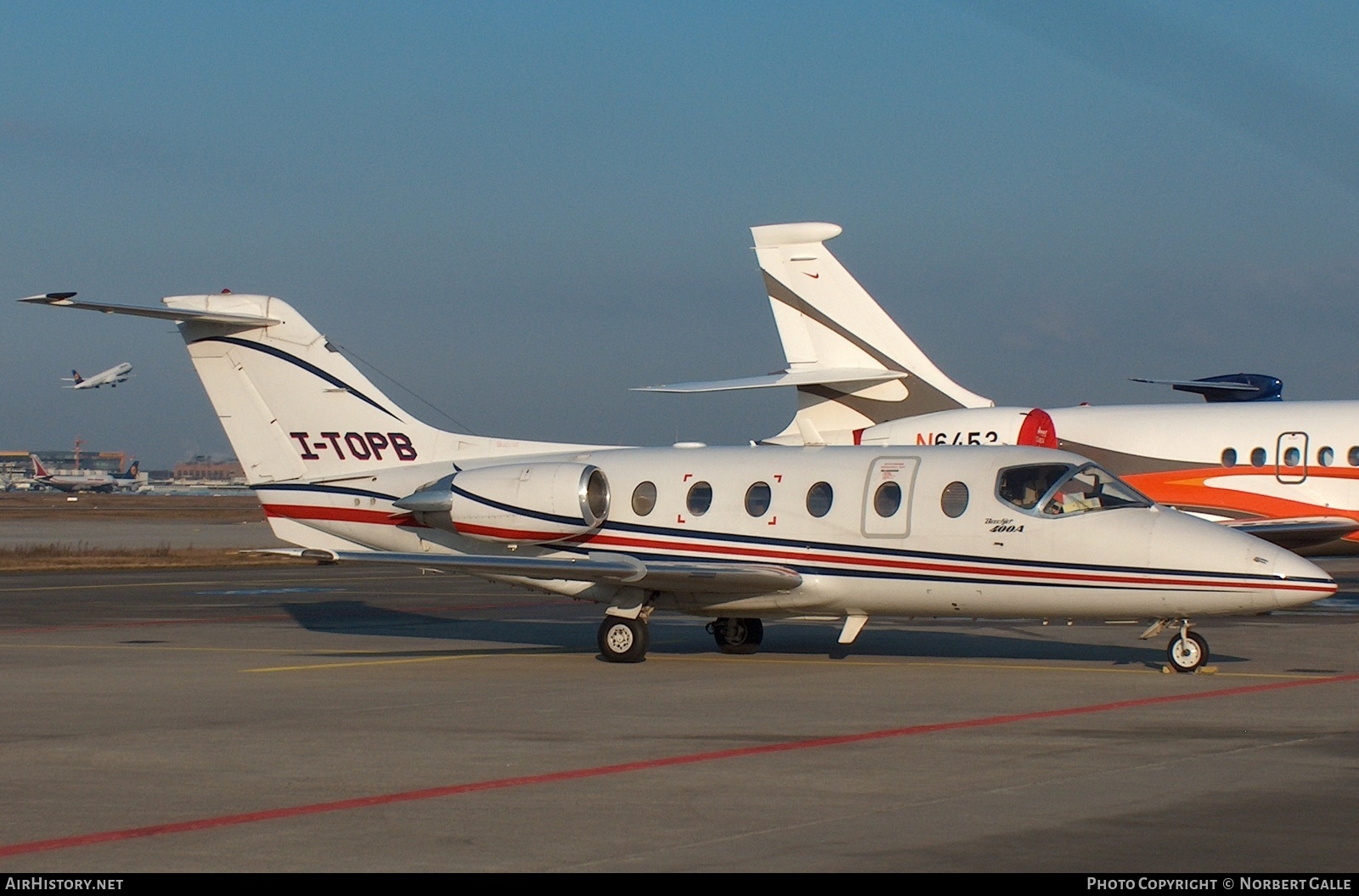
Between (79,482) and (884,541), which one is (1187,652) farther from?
Result: (79,482)

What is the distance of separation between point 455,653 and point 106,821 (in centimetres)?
1084

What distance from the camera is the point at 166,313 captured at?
63.6ft

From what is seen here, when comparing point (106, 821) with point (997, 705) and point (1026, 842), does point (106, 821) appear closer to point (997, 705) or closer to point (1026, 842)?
point (1026, 842)

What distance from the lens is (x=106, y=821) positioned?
8.84 m

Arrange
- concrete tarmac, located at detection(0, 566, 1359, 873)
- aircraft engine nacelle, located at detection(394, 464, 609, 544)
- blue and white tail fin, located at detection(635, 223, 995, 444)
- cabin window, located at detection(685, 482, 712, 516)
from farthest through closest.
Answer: blue and white tail fin, located at detection(635, 223, 995, 444) < aircraft engine nacelle, located at detection(394, 464, 609, 544) < cabin window, located at detection(685, 482, 712, 516) < concrete tarmac, located at detection(0, 566, 1359, 873)

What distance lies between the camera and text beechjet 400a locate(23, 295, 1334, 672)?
16.2 meters

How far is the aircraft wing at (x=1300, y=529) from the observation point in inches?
990

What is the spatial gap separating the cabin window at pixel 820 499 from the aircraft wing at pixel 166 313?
24.2 feet

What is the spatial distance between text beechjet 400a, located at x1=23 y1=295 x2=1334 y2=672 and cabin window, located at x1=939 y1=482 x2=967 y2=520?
24 mm

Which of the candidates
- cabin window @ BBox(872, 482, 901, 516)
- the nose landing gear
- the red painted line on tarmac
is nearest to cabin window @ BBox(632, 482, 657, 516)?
cabin window @ BBox(872, 482, 901, 516)

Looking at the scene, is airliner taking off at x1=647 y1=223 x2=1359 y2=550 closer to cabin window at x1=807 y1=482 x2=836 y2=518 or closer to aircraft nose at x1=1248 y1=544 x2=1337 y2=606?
cabin window at x1=807 y1=482 x2=836 y2=518

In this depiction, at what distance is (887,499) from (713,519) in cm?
210

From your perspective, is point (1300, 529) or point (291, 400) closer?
point (291, 400)

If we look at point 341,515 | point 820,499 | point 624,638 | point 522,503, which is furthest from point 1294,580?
point 341,515
